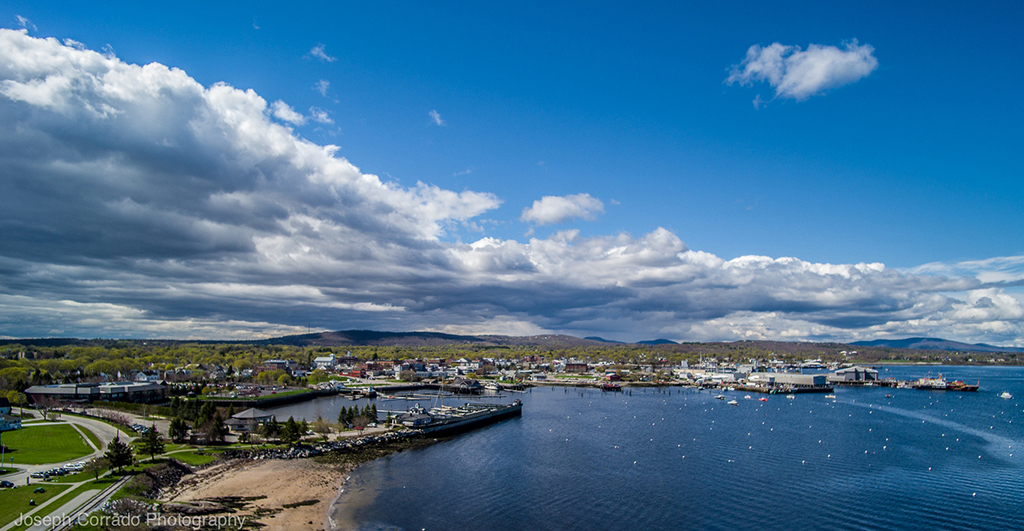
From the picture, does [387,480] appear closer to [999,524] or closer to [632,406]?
[999,524]

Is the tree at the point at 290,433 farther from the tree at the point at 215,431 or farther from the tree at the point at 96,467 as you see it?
the tree at the point at 96,467

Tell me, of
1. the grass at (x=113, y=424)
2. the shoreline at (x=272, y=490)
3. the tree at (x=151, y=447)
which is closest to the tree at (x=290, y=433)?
the shoreline at (x=272, y=490)

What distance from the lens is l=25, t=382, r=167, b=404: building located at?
3440 inches

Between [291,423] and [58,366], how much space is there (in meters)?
125

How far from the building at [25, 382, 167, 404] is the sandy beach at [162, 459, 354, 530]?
5959cm

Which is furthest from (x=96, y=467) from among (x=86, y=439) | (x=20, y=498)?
(x=86, y=439)

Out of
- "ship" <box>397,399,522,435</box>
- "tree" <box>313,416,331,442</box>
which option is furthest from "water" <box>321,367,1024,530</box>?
"tree" <box>313,416,331,442</box>

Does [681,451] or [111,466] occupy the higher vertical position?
[111,466]

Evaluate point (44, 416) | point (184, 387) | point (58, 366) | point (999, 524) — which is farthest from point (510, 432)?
point (58, 366)

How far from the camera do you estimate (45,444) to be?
4841 centimetres

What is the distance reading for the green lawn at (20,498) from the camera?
2862cm

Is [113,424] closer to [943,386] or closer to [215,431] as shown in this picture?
[215,431]

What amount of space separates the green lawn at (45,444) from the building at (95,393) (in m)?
33.7

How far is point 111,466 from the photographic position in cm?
3866
